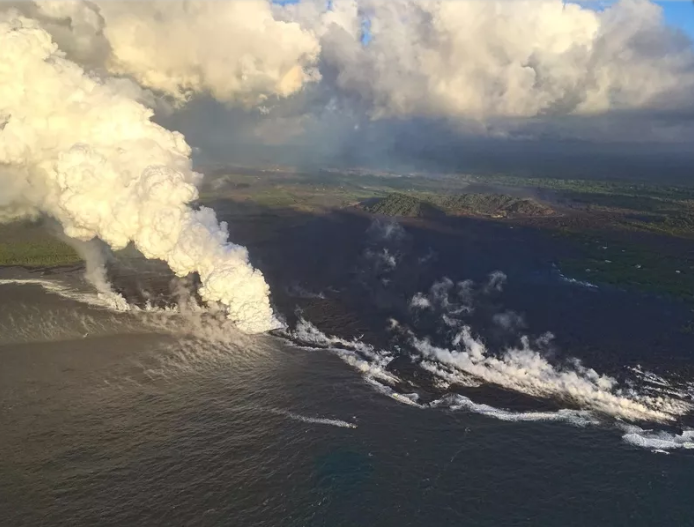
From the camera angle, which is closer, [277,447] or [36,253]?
[277,447]

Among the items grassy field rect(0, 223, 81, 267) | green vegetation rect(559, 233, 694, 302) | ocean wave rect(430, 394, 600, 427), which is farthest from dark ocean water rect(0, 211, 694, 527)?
grassy field rect(0, 223, 81, 267)

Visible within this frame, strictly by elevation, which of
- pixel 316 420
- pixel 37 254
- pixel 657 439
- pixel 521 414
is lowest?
pixel 316 420

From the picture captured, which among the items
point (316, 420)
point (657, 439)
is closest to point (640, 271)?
point (657, 439)

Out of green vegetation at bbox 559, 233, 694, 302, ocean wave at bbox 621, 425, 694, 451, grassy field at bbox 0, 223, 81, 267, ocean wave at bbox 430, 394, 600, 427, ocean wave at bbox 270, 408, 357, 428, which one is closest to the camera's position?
ocean wave at bbox 621, 425, 694, 451

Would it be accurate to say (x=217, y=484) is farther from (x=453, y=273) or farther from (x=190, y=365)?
(x=453, y=273)

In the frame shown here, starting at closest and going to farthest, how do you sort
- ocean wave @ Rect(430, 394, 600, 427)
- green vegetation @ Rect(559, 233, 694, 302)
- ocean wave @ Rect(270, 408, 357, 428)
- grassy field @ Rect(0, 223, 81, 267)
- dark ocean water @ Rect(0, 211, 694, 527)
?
dark ocean water @ Rect(0, 211, 694, 527) < ocean wave @ Rect(270, 408, 357, 428) < ocean wave @ Rect(430, 394, 600, 427) < green vegetation @ Rect(559, 233, 694, 302) < grassy field @ Rect(0, 223, 81, 267)

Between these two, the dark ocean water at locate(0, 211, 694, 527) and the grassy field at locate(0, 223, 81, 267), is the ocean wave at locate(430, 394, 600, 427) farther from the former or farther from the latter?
the grassy field at locate(0, 223, 81, 267)

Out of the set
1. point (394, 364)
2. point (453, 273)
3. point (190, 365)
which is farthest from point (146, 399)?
point (453, 273)

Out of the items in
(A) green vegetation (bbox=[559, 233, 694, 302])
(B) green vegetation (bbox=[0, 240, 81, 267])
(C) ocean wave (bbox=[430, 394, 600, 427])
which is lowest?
(C) ocean wave (bbox=[430, 394, 600, 427])

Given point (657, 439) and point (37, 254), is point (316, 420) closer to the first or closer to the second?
point (657, 439)
